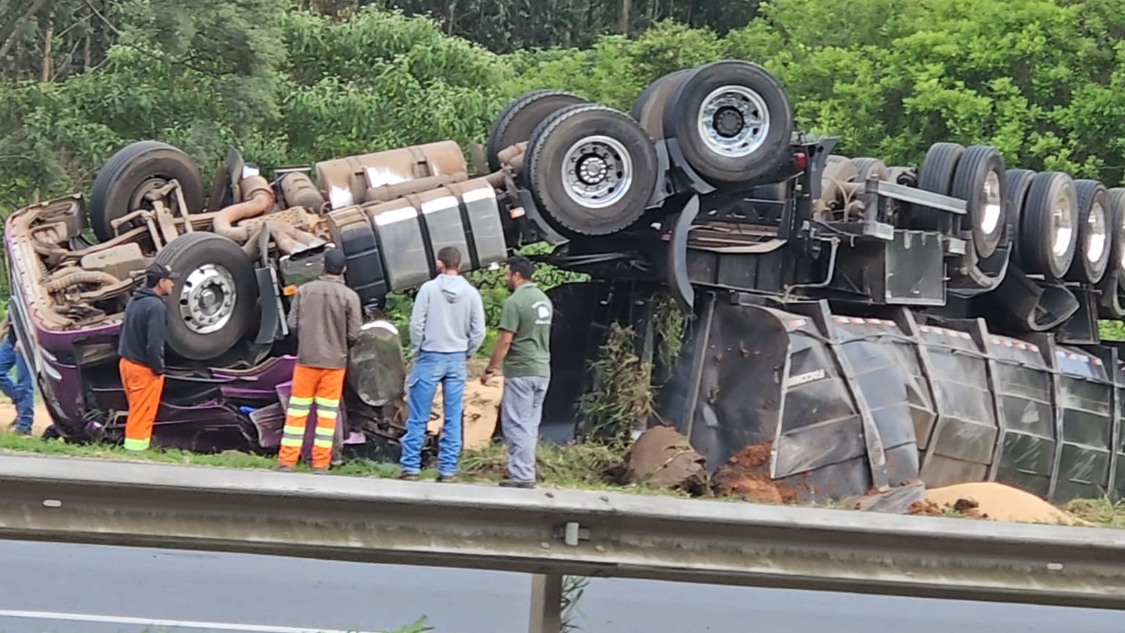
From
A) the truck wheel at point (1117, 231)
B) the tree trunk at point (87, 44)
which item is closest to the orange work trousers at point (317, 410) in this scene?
the truck wheel at point (1117, 231)

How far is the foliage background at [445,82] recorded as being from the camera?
57.6 ft

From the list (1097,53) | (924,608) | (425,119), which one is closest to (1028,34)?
(1097,53)

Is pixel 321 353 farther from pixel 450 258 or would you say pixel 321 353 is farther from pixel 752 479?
pixel 752 479

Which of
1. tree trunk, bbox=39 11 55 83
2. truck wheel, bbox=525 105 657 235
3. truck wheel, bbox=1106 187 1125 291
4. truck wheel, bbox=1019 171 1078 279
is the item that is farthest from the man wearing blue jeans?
tree trunk, bbox=39 11 55 83

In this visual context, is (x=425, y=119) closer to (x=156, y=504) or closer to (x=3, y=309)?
(x=3, y=309)

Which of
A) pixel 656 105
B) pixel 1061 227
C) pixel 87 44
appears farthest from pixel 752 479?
pixel 87 44

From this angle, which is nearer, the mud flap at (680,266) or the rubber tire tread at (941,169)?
the mud flap at (680,266)

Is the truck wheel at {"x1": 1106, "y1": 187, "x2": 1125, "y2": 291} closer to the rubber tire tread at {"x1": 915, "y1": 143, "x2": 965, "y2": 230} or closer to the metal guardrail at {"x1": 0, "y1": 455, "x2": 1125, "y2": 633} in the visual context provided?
the rubber tire tread at {"x1": 915, "y1": 143, "x2": 965, "y2": 230}

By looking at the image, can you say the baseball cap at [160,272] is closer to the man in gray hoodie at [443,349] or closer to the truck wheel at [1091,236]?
the man in gray hoodie at [443,349]

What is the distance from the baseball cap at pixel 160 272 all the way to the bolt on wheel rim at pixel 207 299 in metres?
0.11

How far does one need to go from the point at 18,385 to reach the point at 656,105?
555 cm

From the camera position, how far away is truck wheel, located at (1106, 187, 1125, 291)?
11.8 metres

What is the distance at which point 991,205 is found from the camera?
1088 cm

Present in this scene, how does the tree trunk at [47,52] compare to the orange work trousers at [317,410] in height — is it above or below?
above
